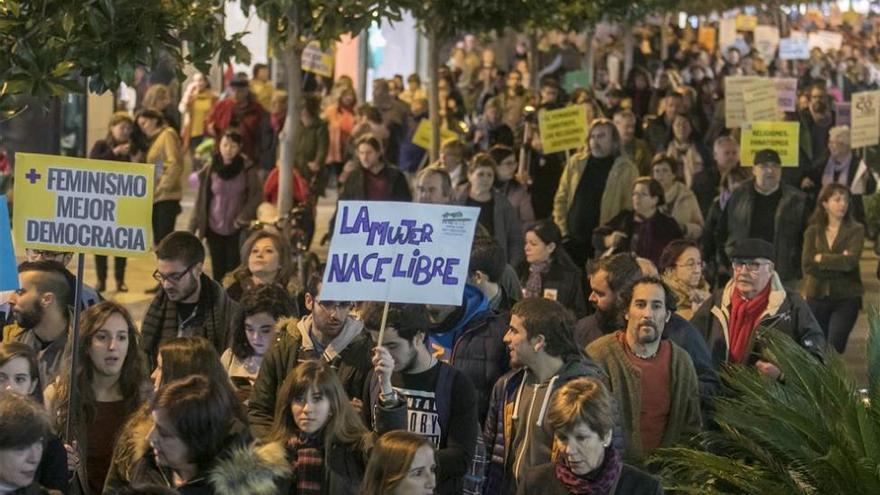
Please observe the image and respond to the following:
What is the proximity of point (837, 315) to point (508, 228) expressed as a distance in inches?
97.7

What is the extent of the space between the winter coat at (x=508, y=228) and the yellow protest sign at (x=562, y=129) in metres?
4.31

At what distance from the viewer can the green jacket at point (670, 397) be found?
29.6ft

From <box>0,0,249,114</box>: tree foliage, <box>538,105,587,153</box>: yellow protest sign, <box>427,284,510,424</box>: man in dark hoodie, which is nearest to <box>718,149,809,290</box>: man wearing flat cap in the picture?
<box>538,105,587,153</box>: yellow protest sign

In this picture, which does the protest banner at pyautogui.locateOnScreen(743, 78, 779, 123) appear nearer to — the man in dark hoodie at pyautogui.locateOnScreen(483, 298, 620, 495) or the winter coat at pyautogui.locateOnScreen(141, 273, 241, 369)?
the winter coat at pyautogui.locateOnScreen(141, 273, 241, 369)

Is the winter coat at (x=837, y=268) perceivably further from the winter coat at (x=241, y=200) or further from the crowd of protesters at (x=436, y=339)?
the winter coat at (x=241, y=200)

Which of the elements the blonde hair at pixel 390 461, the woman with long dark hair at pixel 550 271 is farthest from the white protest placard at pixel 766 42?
the blonde hair at pixel 390 461

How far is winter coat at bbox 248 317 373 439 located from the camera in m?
8.70

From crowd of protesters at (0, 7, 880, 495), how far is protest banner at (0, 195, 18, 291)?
360mm

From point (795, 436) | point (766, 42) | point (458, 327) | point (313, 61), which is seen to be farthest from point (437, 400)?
point (766, 42)

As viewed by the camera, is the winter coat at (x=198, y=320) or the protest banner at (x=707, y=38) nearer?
the winter coat at (x=198, y=320)

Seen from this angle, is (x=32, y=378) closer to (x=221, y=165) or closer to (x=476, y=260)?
(x=476, y=260)

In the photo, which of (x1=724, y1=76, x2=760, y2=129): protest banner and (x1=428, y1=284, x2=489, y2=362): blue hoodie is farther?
(x1=724, y1=76, x2=760, y2=129): protest banner

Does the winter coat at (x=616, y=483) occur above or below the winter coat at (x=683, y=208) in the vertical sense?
below

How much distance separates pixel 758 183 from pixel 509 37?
29.5 m
